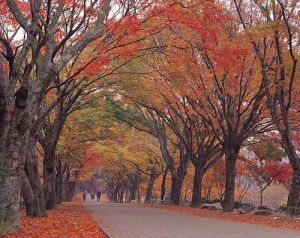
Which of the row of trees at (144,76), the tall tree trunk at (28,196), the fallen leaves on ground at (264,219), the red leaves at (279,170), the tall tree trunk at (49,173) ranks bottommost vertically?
the fallen leaves on ground at (264,219)

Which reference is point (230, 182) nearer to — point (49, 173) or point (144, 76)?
point (144, 76)

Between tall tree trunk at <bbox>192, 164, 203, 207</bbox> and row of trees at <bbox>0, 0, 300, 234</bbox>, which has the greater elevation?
row of trees at <bbox>0, 0, 300, 234</bbox>

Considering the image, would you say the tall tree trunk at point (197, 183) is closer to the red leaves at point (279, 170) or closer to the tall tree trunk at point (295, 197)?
the red leaves at point (279, 170)

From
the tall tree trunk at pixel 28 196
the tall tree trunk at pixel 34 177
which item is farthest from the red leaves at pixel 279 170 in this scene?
the tall tree trunk at pixel 28 196

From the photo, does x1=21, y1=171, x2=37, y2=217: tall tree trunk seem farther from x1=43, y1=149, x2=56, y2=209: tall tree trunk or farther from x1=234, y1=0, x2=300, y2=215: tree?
x1=234, y1=0, x2=300, y2=215: tree

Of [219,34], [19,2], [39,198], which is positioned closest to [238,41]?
[219,34]

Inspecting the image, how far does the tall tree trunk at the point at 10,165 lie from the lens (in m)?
9.21

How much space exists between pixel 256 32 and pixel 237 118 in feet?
18.3

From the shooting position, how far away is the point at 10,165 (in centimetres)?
929

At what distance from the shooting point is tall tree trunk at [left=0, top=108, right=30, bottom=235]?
30.2ft

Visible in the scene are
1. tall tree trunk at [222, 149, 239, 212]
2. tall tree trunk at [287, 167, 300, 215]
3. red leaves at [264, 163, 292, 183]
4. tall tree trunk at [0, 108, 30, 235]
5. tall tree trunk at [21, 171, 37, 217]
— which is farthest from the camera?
red leaves at [264, 163, 292, 183]

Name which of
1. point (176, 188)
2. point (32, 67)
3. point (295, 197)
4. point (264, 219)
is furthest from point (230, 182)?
point (32, 67)

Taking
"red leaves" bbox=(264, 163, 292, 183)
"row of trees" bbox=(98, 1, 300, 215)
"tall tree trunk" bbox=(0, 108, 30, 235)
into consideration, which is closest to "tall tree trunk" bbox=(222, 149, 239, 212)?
"row of trees" bbox=(98, 1, 300, 215)

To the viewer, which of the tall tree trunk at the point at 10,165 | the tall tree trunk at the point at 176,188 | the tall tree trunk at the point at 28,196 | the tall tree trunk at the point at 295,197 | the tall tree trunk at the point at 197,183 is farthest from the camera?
the tall tree trunk at the point at 176,188
